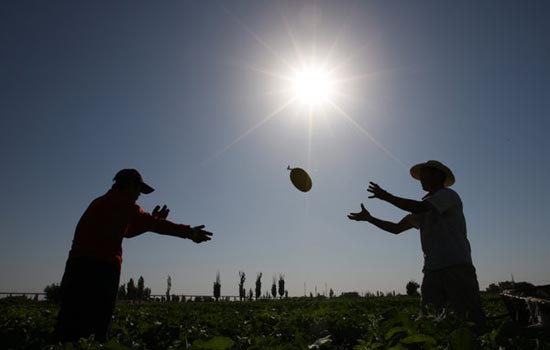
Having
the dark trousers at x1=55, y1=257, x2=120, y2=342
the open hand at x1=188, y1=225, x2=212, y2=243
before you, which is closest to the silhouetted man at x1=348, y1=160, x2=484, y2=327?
the open hand at x1=188, y1=225, x2=212, y2=243

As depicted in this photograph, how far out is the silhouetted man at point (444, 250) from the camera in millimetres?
3508

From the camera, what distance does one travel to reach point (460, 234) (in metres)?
3.81

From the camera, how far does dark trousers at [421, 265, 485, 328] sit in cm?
341

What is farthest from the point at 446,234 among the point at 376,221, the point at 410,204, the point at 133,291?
the point at 133,291

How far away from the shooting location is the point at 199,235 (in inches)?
185

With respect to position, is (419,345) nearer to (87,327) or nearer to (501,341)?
(501,341)

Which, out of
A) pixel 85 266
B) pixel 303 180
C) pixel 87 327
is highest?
pixel 303 180

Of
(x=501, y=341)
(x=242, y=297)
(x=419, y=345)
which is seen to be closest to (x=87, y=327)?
(x=419, y=345)

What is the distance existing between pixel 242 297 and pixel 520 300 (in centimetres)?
6040

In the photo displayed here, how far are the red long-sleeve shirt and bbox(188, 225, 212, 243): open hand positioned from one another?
0.83 m

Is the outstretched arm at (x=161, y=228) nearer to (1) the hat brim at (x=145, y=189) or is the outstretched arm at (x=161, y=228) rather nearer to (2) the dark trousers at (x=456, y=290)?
(1) the hat brim at (x=145, y=189)

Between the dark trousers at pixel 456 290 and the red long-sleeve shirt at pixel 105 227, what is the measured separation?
3072 millimetres

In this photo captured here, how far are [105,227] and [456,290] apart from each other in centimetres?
350

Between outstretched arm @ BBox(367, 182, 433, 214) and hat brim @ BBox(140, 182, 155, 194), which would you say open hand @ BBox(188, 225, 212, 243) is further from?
outstretched arm @ BBox(367, 182, 433, 214)
